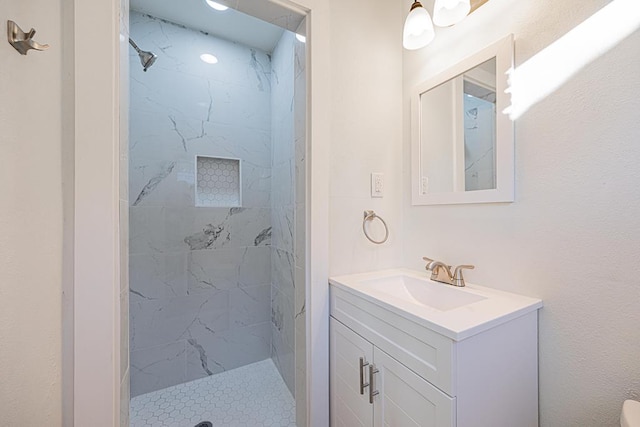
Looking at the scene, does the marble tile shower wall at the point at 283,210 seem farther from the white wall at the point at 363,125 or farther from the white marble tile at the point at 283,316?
the white wall at the point at 363,125

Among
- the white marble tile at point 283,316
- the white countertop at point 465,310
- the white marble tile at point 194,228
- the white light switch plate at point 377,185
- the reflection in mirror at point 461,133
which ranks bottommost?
the white marble tile at point 283,316

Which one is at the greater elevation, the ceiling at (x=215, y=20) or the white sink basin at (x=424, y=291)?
the ceiling at (x=215, y=20)

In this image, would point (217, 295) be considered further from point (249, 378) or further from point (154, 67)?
point (154, 67)

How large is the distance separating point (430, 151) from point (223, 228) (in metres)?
1.57

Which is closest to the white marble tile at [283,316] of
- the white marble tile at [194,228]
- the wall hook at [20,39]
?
the white marble tile at [194,228]

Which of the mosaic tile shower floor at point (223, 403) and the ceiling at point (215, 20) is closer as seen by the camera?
the mosaic tile shower floor at point (223, 403)

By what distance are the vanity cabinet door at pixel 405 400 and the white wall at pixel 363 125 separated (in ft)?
1.63

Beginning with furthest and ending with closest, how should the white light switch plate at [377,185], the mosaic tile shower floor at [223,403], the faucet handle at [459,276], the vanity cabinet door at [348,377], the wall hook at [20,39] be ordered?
the mosaic tile shower floor at [223,403] < the white light switch plate at [377,185] < the faucet handle at [459,276] < the vanity cabinet door at [348,377] < the wall hook at [20,39]

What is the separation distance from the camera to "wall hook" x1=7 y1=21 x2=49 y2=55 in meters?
0.69

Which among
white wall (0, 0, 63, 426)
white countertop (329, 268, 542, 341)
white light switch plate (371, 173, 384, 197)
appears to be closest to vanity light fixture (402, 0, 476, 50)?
white light switch plate (371, 173, 384, 197)

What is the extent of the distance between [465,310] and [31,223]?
136 cm

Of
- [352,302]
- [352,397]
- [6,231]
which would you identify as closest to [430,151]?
[352,302]

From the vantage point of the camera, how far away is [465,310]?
0.83 meters

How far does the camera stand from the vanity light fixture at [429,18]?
105 cm
